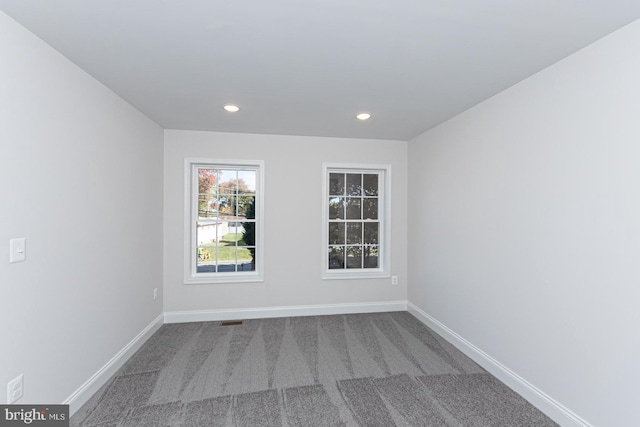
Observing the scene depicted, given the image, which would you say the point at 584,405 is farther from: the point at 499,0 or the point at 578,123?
the point at 499,0

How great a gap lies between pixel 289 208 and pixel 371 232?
1.30m

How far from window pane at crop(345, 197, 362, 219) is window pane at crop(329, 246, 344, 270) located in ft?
1.64

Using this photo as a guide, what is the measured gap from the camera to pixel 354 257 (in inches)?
168

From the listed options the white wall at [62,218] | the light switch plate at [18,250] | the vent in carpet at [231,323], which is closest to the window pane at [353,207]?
the vent in carpet at [231,323]

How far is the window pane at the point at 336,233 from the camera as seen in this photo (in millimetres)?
4199

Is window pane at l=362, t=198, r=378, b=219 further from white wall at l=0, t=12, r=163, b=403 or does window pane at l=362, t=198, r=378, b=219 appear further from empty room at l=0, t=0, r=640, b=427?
white wall at l=0, t=12, r=163, b=403

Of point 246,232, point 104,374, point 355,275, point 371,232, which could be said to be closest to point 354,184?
point 371,232

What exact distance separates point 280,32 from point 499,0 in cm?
114

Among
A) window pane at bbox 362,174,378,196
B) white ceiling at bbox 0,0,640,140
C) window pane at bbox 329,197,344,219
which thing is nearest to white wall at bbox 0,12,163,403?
white ceiling at bbox 0,0,640,140

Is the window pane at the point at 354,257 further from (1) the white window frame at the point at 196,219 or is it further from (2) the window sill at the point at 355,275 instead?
(1) the white window frame at the point at 196,219

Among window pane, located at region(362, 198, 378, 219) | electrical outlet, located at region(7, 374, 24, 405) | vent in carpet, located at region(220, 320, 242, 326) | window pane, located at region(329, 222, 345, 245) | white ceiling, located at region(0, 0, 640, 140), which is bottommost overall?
vent in carpet, located at region(220, 320, 242, 326)

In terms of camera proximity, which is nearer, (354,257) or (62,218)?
(62,218)

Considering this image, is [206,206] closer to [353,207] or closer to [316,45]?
[353,207]

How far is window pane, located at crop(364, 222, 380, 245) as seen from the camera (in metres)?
4.31
